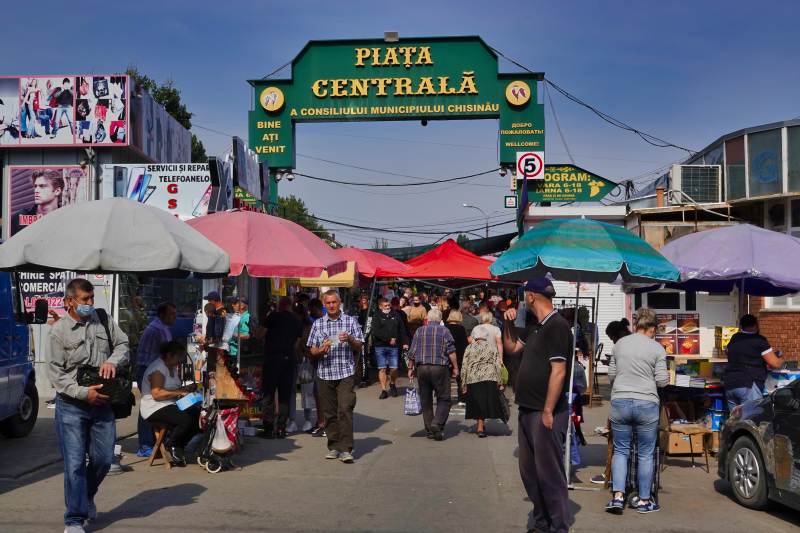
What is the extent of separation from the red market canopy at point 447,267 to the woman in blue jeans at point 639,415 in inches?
403

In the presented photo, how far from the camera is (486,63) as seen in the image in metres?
24.1

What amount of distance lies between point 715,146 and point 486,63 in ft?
22.8

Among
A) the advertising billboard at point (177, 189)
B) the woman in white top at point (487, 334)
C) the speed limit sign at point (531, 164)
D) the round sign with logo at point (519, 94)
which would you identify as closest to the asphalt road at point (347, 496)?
the woman in white top at point (487, 334)

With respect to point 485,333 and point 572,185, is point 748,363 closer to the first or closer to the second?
point 485,333

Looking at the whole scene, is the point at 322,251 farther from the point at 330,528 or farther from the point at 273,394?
the point at 330,528

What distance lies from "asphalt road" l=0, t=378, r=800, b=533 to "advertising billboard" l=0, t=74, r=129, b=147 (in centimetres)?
786

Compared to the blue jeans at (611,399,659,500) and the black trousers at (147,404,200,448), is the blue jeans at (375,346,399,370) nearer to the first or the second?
the black trousers at (147,404,200,448)

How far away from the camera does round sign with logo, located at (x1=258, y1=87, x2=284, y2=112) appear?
2444cm

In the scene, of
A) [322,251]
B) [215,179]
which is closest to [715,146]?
[215,179]

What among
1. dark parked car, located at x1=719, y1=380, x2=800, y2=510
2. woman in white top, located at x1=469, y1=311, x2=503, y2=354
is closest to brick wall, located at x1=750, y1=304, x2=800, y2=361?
woman in white top, located at x1=469, y1=311, x2=503, y2=354

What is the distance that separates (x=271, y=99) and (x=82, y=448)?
19.2m

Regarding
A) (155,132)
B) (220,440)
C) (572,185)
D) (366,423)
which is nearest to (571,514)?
(220,440)

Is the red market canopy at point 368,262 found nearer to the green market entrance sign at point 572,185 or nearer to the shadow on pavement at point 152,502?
the green market entrance sign at point 572,185

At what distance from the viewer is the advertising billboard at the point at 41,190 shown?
17.0 metres
